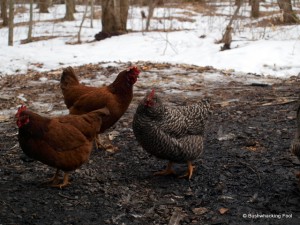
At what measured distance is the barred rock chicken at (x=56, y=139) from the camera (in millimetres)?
3973

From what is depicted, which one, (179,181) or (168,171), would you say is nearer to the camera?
(179,181)

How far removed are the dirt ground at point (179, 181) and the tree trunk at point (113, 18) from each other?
8.96 meters

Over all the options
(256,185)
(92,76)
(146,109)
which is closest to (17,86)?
(92,76)

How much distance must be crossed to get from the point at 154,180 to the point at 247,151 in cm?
153

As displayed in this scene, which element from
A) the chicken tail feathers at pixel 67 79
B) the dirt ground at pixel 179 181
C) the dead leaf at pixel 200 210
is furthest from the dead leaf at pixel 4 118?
the dead leaf at pixel 200 210

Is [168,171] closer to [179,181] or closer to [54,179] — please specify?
[179,181]

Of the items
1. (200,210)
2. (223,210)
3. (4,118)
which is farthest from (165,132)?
(4,118)

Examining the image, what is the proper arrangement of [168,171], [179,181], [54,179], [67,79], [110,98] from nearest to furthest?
1. [54,179]
2. [179,181]
3. [168,171]
4. [110,98]
5. [67,79]

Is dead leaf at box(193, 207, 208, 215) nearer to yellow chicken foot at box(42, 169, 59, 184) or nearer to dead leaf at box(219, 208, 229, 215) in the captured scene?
dead leaf at box(219, 208, 229, 215)

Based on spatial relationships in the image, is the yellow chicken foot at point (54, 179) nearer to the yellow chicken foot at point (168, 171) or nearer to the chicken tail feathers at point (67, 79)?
the yellow chicken foot at point (168, 171)

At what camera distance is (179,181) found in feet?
15.3

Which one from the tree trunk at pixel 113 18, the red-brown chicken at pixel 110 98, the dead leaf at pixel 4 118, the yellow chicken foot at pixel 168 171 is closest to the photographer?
the yellow chicken foot at pixel 168 171

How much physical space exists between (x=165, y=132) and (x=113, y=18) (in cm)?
1249

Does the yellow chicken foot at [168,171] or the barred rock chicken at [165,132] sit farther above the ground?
the barred rock chicken at [165,132]
